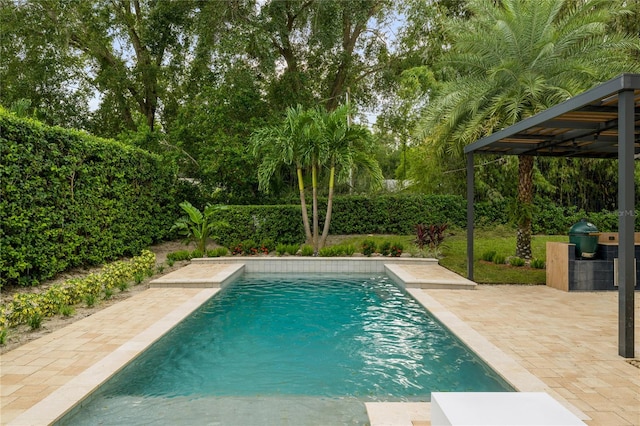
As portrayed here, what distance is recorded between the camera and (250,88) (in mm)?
17625

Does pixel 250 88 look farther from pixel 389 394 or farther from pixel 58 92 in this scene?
pixel 389 394

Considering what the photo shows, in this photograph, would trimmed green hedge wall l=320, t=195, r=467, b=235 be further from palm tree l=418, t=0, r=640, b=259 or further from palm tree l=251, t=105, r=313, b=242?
palm tree l=418, t=0, r=640, b=259

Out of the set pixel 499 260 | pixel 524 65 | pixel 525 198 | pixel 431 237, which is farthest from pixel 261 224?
pixel 524 65

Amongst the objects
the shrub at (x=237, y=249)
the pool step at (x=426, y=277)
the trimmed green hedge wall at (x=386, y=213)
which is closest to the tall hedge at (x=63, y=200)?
the shrub at (x=237, y=249)

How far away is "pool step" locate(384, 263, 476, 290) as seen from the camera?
371 inches

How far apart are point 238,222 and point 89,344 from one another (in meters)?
10.6

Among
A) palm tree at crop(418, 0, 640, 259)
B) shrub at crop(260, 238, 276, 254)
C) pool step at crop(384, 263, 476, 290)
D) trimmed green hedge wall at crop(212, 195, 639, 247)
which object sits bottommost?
pool step at crop(384, 263, 476, 290)

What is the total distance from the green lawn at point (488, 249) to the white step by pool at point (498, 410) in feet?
25.5

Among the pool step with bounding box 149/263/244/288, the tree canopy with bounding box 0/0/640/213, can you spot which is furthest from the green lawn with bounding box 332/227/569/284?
the pool step with bounding box 149/263/244/288

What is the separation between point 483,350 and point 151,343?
164 inches

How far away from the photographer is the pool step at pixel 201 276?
31.6ft

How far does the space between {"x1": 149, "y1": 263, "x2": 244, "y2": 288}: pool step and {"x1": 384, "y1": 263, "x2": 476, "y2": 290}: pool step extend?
418cm

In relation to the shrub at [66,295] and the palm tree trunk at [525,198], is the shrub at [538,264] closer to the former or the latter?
the palm tree trunk at [525,198]

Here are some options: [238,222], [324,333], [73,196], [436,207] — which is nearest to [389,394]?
[324,333]
